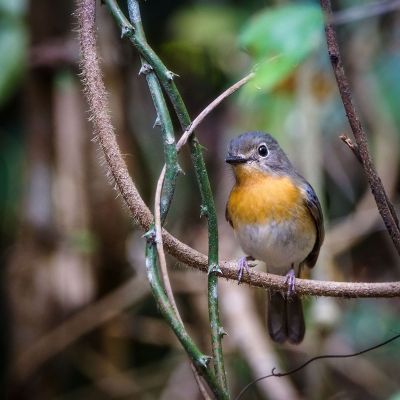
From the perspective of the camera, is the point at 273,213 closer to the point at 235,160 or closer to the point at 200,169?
the point at 235,160

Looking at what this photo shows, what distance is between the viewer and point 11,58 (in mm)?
4199

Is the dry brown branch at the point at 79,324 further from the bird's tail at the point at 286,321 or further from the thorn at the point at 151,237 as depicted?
the thorn at the point at 151,237

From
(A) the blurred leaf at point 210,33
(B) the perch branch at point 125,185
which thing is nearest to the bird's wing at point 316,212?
(A) the blurred leaf at point 210,33

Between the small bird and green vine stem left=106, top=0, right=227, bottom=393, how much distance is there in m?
1.58

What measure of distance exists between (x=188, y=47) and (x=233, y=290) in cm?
154

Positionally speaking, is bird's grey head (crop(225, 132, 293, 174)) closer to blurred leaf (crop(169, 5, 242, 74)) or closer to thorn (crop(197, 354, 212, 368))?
blurred leaf (crop(169, 5, 242, 74))

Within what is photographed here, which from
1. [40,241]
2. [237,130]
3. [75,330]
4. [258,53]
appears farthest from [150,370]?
[258,53]

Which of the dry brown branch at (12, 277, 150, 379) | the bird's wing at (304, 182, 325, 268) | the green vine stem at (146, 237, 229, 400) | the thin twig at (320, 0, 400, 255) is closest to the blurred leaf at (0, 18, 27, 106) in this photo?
the dry brown branch at (12, 277, 150, 379)

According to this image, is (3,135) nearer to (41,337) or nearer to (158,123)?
(41,337)

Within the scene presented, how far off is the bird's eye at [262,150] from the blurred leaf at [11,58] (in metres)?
1.43

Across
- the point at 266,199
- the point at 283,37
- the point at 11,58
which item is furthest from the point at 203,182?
the point at 11,58

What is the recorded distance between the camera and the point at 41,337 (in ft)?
12.5

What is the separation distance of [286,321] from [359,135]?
1696 millimetres

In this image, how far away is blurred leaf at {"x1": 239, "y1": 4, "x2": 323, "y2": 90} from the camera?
2742 mm
